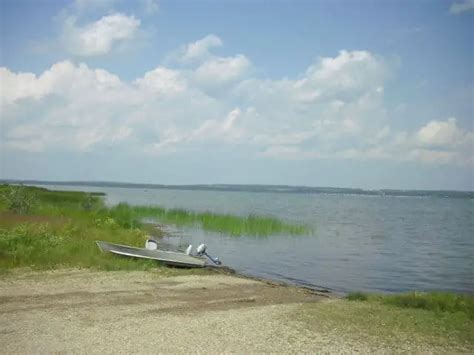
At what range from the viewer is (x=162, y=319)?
35.9 ft

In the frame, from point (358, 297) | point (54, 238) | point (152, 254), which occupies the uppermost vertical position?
point (54, 238)

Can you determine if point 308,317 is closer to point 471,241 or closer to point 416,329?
point 416,329

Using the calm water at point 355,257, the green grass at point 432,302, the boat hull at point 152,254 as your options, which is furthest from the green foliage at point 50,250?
the green grass at point 432,302

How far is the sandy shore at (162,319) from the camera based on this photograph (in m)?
9.09

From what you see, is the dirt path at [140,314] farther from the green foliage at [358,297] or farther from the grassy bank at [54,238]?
the grassy bank at [54,238]

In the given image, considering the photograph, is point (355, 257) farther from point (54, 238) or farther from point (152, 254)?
point (54, 238)

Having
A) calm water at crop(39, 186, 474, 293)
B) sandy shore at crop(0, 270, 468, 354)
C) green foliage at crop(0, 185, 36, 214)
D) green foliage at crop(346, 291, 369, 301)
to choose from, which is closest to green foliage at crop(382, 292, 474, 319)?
green foliage at crop(346, 291, 369, 301)

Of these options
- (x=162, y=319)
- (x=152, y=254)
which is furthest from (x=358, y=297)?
(x=152, y=254)

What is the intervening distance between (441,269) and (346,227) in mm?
21250

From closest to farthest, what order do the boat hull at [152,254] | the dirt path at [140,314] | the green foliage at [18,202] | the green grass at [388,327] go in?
the dirt path at [140,314] → the green grass at [388,327] → the boat hull at [152,254] → the green foliage at [18,202]

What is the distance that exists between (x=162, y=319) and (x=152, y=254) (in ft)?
28.5

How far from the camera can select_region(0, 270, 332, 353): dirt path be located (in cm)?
907

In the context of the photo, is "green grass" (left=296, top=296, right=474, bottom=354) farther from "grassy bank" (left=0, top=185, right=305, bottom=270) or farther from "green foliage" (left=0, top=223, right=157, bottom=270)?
"grassy bank" (left=0, top=185, right=305, bottom=270)

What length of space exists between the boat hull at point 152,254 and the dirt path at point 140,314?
8.48ft
